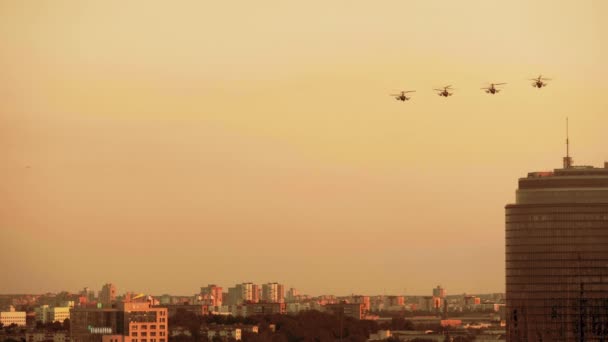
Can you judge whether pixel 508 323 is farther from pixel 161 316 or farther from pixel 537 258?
pixel 161 316

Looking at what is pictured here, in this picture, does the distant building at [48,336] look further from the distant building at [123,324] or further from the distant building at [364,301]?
the distant building at [364,301]

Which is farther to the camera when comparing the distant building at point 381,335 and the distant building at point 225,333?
the distant building at point 381,335

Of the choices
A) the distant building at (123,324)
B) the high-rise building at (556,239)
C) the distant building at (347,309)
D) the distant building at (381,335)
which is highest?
the high-rise building at (556,239)

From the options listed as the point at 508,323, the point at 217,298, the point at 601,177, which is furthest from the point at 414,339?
the point at 217,298

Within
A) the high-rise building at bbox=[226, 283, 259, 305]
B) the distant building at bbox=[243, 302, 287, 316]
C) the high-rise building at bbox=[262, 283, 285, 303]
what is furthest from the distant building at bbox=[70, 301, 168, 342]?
the high-rise building at bbox=[226, 283, 259, 305]

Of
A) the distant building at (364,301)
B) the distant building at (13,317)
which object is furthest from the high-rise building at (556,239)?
the distant building at (13,317)

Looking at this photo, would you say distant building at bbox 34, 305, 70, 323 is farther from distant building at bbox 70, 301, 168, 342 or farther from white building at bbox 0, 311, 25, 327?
distant building at bbox 70, 301, 168, 342

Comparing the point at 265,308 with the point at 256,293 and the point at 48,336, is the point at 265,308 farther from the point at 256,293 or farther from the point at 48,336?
the point at 48,336

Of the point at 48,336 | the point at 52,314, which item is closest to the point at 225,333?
the point at 52,314
